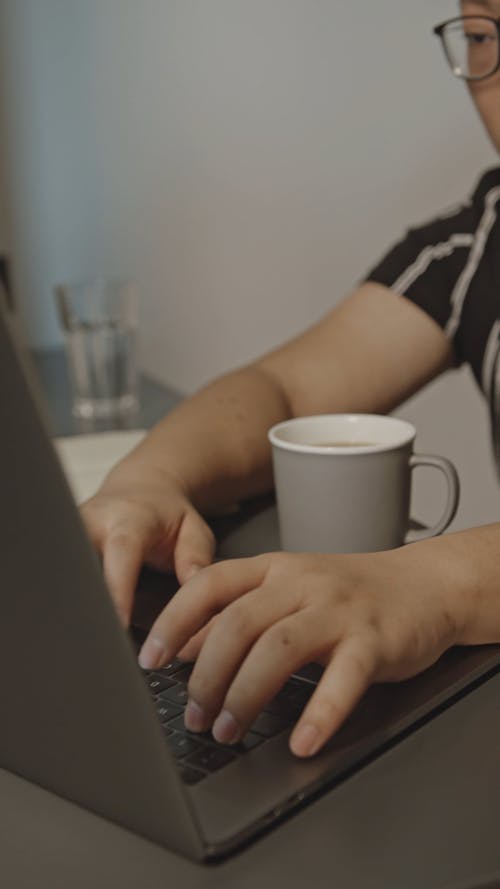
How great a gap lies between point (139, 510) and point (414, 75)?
1.07m

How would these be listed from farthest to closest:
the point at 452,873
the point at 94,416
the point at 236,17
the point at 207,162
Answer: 1. the point at 207,162
2. the point at 236,17
3. the point at 94,416
4. the point at 452,873

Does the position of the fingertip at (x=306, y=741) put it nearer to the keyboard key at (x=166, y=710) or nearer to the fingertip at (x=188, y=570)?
the keyboard key at (x=166, y=710)

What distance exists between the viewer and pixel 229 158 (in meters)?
1.89

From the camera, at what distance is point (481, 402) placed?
159cm

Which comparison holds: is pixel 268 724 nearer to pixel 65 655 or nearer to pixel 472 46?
pixel 65 655

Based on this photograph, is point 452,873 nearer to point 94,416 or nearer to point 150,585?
point 150,585

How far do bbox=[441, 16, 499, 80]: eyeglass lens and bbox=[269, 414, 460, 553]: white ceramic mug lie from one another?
0.48 metres

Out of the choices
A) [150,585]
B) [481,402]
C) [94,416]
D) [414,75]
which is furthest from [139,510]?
[414,75]

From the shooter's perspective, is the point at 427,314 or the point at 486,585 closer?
the point at 486,585

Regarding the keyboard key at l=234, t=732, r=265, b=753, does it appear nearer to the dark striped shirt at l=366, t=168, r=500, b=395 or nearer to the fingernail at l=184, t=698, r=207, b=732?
the fingernail at l=184, t=698, r=207, b=732

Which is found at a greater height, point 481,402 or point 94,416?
point 94,416

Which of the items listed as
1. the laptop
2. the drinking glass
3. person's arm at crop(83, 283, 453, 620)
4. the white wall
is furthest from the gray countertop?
the laptop

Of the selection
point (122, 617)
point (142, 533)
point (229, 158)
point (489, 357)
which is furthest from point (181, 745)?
point (229, 158)

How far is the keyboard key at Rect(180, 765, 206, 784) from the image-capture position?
18.2 inches
